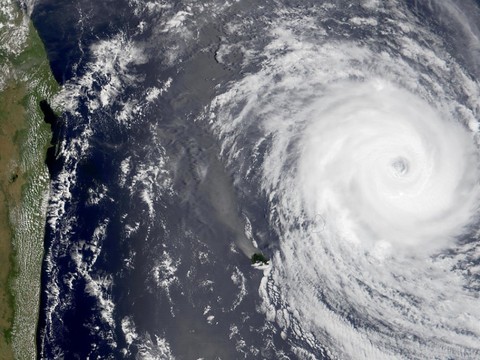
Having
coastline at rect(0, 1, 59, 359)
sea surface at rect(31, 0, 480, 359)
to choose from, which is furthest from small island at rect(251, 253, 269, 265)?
coastline at rect(0, 1, 59, 359)

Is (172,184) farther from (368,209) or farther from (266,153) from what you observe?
(368,209)

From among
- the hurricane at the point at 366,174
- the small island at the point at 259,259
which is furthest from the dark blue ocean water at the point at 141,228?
the hurricane at the point at 366,174

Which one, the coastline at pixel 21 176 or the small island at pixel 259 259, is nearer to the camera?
the coastline at pixel 21 176

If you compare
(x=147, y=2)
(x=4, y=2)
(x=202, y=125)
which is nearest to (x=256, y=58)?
(x=202, y=125)

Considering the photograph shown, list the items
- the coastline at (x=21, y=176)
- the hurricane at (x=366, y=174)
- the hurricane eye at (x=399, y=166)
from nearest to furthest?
the coastline at (x=21, y=176), the hurricane at (x=366, y=174), the hurricane eye at (x=399, y=166)

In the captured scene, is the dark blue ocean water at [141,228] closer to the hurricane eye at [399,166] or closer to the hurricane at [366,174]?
the hurricane at [366,174]

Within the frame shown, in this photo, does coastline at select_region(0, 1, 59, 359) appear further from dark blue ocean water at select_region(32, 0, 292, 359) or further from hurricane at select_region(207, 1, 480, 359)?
hurricane at select_region(207, 1, 480, 359)

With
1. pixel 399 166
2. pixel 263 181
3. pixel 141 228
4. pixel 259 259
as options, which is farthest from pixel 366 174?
pixel 141 228
